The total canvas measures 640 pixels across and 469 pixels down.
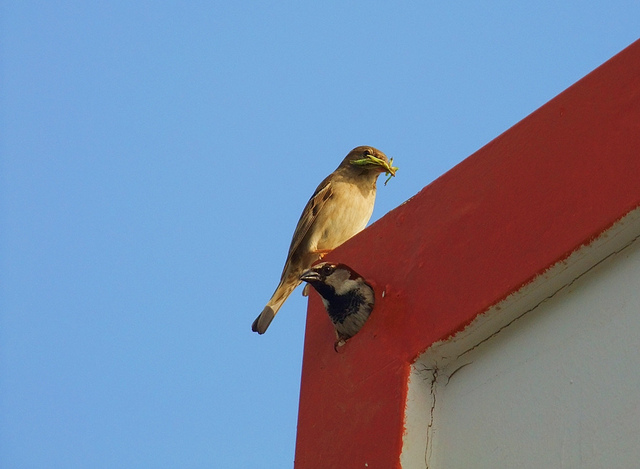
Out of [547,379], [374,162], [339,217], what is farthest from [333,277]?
[374,162]

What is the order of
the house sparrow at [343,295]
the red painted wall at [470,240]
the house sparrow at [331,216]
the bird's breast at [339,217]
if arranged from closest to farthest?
the red painted wall at [470,240], the house sparrow at [343,295], the house sparrow at [331,216], the bird's breast at [339,217]

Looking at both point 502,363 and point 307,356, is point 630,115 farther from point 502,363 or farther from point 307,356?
point 307,356

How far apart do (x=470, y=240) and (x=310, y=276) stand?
0.64 m

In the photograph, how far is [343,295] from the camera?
12.8 feet

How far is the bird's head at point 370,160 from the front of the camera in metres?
7.33

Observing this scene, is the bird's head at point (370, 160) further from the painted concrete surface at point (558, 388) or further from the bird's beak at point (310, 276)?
the painted concrete surface at point (558, 388)

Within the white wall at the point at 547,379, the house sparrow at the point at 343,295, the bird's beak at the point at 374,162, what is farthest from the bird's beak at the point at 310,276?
the bird's beak at the point at 374,162

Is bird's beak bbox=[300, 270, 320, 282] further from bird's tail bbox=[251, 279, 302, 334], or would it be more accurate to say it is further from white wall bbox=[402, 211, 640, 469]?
bird's tail bbox=[251, 279, 302, 334]

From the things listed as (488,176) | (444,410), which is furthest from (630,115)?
(444,410)

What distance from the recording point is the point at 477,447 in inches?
124

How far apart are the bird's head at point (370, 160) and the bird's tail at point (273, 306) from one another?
3.25 ft

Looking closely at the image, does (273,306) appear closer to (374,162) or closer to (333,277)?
(374,162)

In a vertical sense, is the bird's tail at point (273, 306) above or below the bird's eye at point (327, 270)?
above

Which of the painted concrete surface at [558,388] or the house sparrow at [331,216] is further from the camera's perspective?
the house sparrow at [331,216]
